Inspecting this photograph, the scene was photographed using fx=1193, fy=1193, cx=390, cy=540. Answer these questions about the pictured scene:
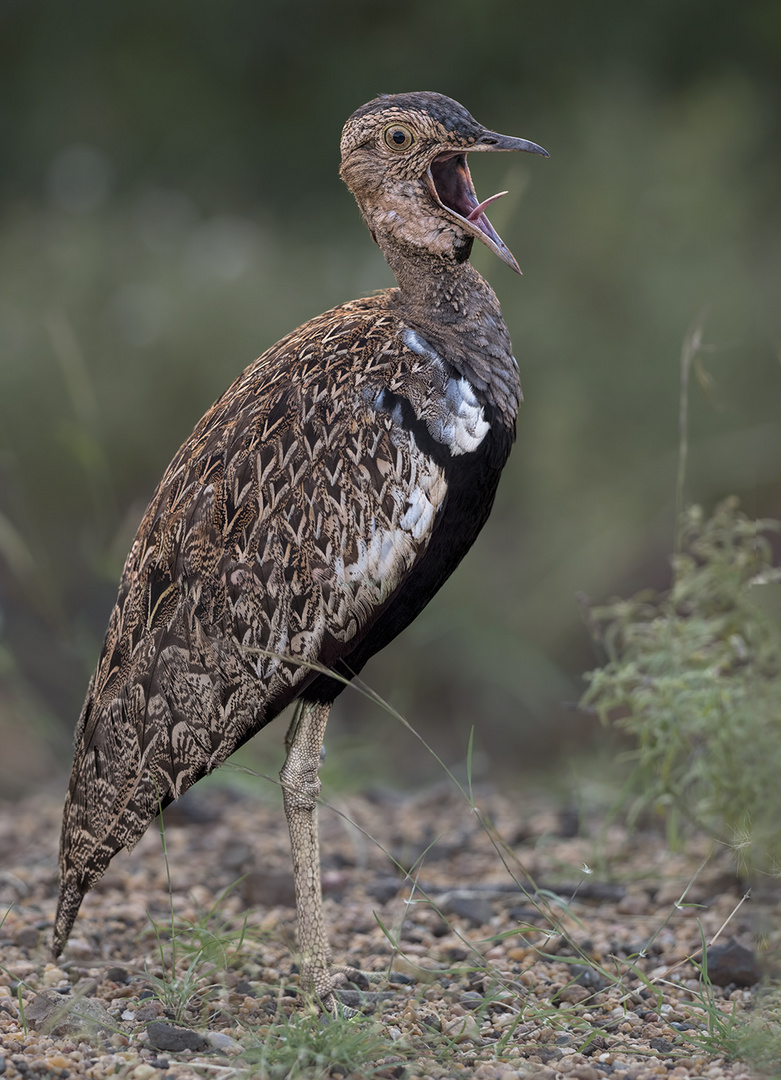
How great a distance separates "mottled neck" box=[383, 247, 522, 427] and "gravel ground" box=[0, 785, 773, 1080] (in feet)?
3.71

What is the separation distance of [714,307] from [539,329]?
118cm

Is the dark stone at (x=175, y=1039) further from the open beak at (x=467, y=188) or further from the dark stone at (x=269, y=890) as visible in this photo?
the open beak at (x=467, y=188)

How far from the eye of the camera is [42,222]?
391 inches

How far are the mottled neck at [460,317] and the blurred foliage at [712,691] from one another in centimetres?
78

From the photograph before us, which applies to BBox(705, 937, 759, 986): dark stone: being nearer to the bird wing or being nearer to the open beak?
the bird wing

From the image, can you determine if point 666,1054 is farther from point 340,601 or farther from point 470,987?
point 340,601

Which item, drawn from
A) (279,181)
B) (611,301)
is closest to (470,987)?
(611,301)

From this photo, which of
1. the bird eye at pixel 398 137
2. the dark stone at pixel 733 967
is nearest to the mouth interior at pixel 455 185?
the bird eye at pixel 398 137

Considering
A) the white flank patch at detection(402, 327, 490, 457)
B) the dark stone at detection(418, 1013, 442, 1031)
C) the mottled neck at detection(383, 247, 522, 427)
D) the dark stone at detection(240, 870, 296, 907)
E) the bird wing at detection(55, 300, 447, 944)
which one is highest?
the mottled neck at detection(383, 247, 522, 427)

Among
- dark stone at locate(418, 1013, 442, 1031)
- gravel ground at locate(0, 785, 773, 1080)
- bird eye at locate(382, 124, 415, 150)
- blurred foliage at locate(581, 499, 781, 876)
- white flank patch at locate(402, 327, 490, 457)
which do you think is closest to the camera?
gravel ground at locate(0, 785, 773, 1080)

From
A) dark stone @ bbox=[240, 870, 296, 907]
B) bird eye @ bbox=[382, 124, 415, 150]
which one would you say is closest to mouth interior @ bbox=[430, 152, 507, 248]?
bird eye @ bbox=[382, 124, 415, 150]

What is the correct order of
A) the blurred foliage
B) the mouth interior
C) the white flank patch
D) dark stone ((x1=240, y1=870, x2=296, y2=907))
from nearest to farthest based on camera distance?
1. the white flank patch
2. the mouth interior
3. the blurred foliage
4. dark stone ((x1=240, y1=870, x2=296, y2=907))

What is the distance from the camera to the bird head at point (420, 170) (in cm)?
286

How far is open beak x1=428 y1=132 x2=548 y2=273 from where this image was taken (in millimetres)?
2822
